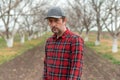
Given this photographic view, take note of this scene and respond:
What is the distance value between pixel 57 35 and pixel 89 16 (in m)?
36.5

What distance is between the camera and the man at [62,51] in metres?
3.11

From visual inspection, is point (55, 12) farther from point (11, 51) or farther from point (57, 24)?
point (11, 51)

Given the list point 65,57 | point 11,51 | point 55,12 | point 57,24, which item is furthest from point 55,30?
point 11,51

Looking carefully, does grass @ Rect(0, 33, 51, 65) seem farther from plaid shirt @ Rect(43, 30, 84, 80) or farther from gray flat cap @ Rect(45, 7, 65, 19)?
gray flat cap @ Rect(45, 7, 65, 19)

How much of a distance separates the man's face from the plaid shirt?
0.07 meters

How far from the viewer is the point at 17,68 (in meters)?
13.6

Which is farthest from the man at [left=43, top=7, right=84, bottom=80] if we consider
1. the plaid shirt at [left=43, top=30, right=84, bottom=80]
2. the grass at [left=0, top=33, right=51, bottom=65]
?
the grass at [left=0, top=33, right=51, bottom=65]

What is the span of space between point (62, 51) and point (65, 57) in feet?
0.25

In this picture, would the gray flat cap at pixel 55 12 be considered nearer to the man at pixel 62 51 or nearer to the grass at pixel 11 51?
the man at pixel 62 51

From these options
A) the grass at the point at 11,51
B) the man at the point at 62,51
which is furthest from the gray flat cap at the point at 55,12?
the grass at the point at 11,51

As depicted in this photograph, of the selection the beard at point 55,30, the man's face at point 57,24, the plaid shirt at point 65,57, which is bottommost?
the plaid shirt at point 65,57

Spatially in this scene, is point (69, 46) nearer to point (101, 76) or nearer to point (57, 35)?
point (57, 35)

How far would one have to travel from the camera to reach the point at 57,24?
10.6 ft

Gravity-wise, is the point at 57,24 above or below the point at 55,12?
below
